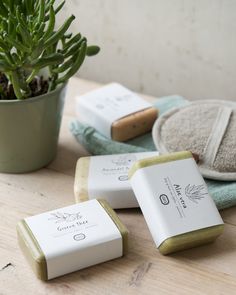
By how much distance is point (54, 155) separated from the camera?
2.81 feet

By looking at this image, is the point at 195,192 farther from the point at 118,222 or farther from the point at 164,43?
the point at 164,43

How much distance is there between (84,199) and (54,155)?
0.13 meters

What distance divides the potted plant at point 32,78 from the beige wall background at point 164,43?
9.7 inches

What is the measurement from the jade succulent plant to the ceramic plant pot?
0.02 metres

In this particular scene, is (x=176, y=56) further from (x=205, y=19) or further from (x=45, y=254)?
(x=45, y=254)

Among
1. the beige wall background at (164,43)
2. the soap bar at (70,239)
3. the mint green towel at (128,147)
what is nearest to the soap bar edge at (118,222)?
the soap bar at (70,239)

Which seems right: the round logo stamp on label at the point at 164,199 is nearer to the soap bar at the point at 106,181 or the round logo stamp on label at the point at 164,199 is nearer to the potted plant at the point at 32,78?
the soap bar at the point at 106,181

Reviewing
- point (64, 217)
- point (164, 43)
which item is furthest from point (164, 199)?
point (164, 43)

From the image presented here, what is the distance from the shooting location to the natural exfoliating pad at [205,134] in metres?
0.80

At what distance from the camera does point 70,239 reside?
2.14ft

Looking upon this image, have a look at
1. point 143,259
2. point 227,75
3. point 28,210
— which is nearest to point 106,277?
point 143,259

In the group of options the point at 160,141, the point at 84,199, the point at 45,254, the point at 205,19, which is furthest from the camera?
the point at 205,19

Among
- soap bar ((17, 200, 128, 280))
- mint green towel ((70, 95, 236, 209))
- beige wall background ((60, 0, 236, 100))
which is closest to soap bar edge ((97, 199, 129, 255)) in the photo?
soap bar ((17, 200, 128, 280))

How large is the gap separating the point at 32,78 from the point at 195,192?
0.80 ft
